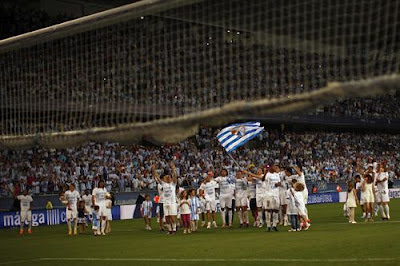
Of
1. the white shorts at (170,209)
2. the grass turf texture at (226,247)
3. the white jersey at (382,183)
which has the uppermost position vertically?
the white jersey at (382,183)

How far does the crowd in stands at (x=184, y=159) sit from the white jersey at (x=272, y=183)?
5.83 metres

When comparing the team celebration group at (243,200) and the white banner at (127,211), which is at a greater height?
the team celebration group at (243,200)

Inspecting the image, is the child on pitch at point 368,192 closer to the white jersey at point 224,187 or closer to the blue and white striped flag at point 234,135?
the white jersey at point 224,187

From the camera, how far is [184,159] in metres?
42.2

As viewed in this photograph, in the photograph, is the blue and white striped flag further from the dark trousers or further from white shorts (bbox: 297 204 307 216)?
white shorts (bbox: 297 204 307 216)

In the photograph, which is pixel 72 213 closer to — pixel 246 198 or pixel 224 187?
pixel 224 187

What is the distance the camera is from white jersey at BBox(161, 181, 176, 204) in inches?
890

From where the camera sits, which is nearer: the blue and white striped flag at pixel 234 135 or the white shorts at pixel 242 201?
the white shorts at pixel 242 201

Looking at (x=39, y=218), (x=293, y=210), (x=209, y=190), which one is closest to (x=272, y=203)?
(x=293, y=210)

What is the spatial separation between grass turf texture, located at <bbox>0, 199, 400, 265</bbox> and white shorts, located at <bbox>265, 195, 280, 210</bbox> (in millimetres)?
803

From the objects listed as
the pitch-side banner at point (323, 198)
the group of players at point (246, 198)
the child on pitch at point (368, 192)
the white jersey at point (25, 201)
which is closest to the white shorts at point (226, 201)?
the group of players at point (246, 198)

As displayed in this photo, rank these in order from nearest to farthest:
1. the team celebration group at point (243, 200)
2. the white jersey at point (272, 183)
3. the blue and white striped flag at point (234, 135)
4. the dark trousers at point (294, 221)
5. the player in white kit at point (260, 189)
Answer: the dark trousers at point (294, 221), the team celebration group at point (243, 200), the white jersey at point (272, 183), the player in white kit at point (260, 189), the blue and white striped flag at point (234, 135)

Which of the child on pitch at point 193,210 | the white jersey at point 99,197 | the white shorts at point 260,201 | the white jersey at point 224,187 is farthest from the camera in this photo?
the white jersey at point 224,187

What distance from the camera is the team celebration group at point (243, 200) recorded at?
2208cm
